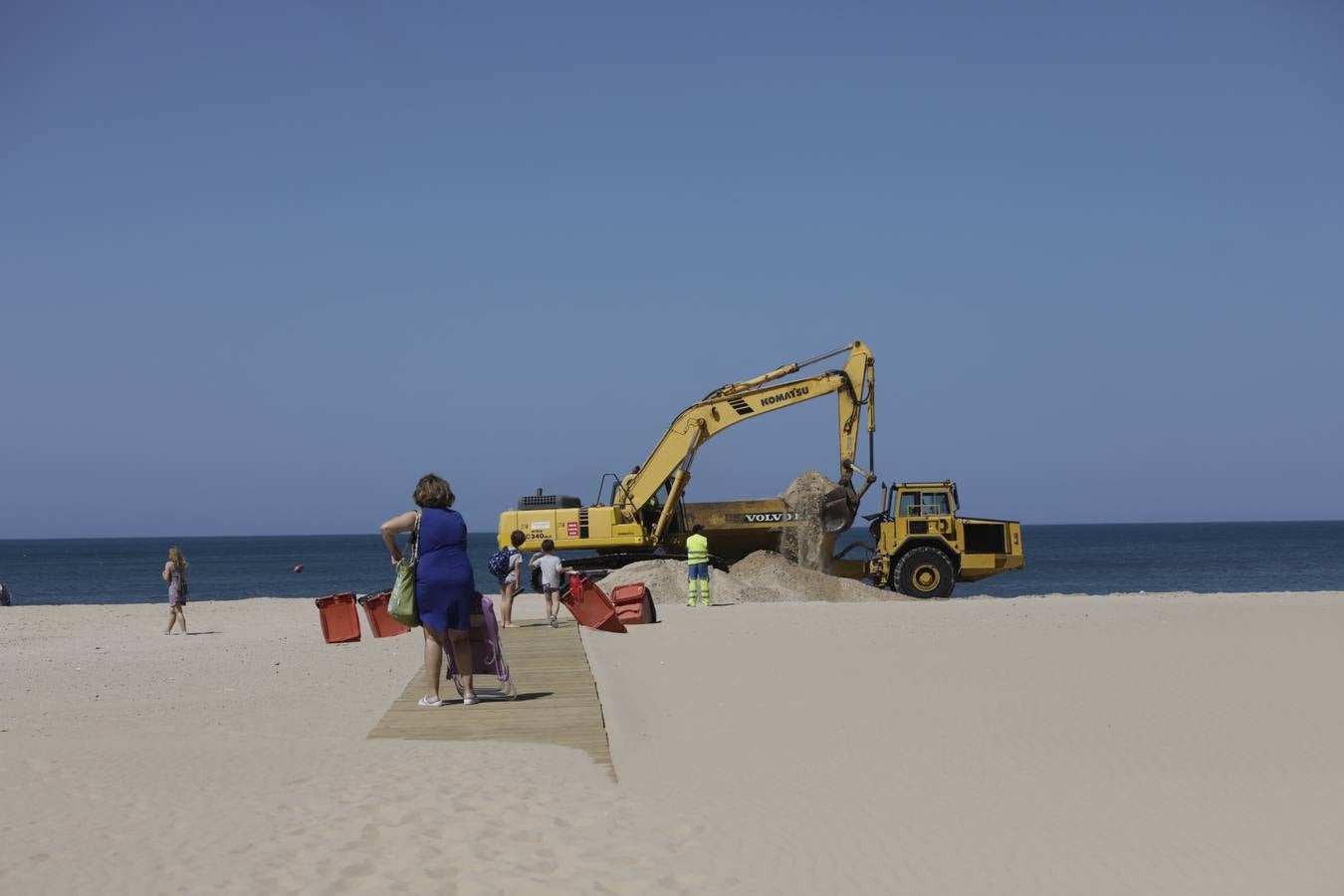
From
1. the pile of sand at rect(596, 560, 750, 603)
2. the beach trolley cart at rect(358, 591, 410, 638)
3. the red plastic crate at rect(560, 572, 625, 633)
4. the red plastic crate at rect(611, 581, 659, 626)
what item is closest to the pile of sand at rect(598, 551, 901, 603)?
the pile of sand at rect(596, 560, 750, 603)

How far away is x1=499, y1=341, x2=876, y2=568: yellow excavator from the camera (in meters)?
29.5

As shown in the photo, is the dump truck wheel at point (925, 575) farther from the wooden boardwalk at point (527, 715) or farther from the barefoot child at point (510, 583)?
the wooden boardwalk at point (527, 715)

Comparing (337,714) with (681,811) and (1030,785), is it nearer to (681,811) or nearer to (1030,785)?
(681,811)

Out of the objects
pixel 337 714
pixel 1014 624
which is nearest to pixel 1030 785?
pixel 337 714

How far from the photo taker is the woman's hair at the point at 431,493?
32.1 feet

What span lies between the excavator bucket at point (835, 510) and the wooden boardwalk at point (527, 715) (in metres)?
16.5

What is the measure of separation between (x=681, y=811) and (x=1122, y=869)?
2257 millimetres

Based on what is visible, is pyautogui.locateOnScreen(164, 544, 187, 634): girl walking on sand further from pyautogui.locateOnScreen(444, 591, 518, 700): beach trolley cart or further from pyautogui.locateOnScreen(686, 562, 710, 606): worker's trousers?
pyautogui.locateOnScreen(444, 591, 518, 700): beach trolley cart

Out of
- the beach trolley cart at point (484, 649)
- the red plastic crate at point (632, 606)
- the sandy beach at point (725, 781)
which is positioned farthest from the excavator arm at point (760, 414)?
the beach trolley cart at point (484, 649)

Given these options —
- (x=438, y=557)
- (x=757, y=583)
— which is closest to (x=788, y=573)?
(x=757, y=583)

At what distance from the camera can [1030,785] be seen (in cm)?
812

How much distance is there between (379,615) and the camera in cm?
1747

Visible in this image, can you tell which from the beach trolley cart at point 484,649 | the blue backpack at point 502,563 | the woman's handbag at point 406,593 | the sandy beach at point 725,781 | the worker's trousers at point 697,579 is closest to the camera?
the sandy beach at point 725,781

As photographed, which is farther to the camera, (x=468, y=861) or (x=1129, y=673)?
(x=1129, y=673)
